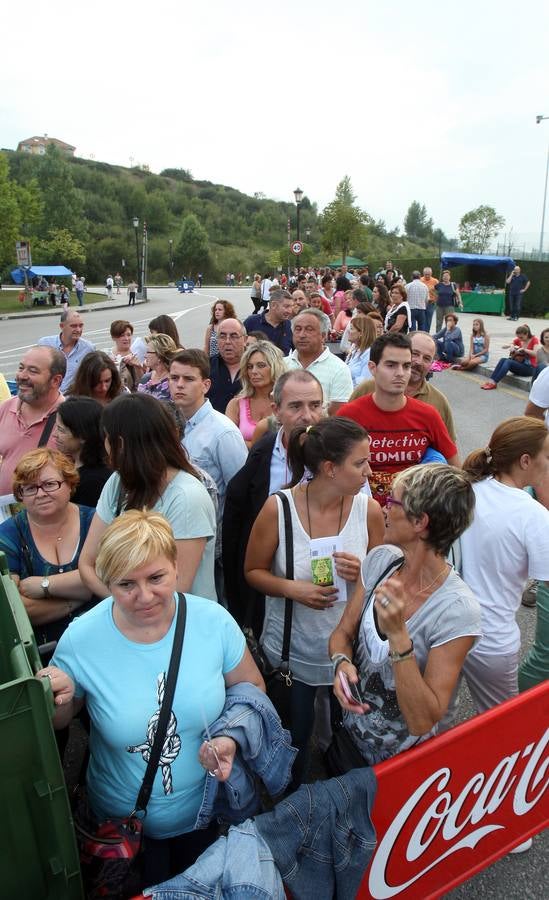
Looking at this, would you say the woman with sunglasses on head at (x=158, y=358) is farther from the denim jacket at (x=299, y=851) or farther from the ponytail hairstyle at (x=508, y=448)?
the denim jacket at (x=299, y=851)

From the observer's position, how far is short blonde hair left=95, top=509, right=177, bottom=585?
5.70 ft

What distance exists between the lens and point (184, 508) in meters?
2.29

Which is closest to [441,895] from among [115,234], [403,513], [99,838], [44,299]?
[99,838]

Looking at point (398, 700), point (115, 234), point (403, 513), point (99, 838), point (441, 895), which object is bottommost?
point (441, 895)

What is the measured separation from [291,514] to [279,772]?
0.93 meters

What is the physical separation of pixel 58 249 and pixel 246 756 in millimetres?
76471

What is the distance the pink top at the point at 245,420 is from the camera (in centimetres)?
400

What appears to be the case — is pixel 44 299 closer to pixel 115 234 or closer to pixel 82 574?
pixel 82 574

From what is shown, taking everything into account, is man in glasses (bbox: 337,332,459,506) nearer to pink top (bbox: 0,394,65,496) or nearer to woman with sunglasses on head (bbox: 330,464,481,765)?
woman with sunglasses on head (bbox: 330,464,481,765)

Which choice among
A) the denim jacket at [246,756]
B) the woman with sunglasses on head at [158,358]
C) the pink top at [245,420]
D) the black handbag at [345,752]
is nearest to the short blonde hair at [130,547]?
the denim jacket at [246,756]

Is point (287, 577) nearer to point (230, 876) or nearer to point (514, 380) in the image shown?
point (230, 876)

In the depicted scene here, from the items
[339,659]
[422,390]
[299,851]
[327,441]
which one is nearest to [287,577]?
[339,659]

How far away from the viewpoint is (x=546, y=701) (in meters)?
2.12

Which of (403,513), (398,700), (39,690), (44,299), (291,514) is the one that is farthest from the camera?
(44,299)
